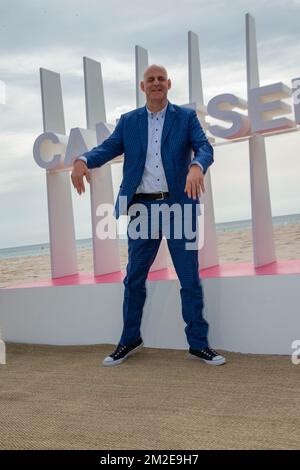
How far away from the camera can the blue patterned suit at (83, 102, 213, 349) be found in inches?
116

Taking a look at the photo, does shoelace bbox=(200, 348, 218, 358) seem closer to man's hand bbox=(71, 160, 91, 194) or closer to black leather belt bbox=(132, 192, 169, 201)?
black leather belt bbox=(132, 192, 169, 201)

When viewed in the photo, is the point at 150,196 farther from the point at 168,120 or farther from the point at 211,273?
the point at 211,273

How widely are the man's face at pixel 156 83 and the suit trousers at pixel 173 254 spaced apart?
0.58 metres

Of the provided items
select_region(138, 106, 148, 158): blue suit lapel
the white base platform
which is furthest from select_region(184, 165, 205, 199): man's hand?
the white base platform

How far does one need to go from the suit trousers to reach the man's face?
22.9 inches

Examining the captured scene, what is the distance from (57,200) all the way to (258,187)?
161cm

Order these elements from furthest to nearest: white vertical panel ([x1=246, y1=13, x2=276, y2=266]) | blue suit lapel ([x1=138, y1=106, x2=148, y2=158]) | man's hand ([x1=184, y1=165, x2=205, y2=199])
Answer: white vertical panel ([x1=246, y1=13, x2=276, y2=266])
blue suit lapel ([x1=138, y1=106, x2=148, y2=158])
man's hand ([x1=184, y1=165, x2=205, y2=199])

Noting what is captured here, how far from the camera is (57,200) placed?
13.9 feet

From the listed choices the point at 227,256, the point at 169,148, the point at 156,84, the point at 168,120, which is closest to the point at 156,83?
the point at 156,84

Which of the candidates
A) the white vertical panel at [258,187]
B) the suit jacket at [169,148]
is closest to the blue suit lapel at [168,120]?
the suit jacket at [169,148]

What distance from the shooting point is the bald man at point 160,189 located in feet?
9.67

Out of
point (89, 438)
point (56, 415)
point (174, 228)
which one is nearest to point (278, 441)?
point (89, 438)

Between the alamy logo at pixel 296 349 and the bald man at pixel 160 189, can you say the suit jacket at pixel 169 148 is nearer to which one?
the bald man at pixel 160 189
